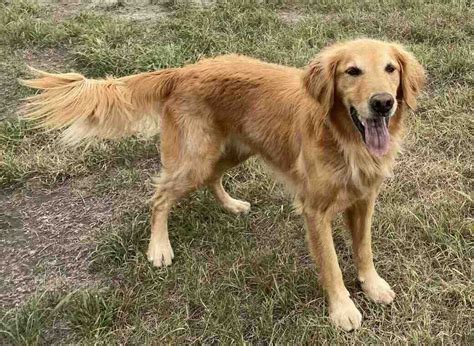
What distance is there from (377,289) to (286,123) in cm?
103

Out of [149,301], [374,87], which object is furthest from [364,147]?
[149,301]

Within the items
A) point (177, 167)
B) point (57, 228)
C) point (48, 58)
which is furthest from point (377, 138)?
point (48, 58)

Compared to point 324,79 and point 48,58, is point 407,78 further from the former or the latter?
point 48,58

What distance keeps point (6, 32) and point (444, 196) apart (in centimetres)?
479

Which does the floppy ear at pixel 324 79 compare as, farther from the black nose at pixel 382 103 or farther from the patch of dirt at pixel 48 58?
the patch of dirt at pixel 48 58

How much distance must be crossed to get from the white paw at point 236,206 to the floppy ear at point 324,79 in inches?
48.8

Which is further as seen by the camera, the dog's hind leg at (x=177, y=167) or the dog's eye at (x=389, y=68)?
the dog's hind leg at (x=177, y=167)

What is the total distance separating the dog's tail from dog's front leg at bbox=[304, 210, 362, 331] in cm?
122

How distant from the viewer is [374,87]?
2.58 m

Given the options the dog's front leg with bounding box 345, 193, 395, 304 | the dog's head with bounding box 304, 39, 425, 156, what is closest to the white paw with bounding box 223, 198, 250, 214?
the dog's front leg with bounding box 345, 193, 395, 304

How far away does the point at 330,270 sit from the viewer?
9.95 feet

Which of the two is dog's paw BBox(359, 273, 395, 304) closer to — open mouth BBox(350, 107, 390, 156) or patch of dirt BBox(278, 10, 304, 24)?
open mouth BBox(350, 107, 390, 156)

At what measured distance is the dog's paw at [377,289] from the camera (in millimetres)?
3141

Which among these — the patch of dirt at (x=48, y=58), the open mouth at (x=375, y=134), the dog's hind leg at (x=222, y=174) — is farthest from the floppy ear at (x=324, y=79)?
the patch of dirt at (x=48, y=58)
